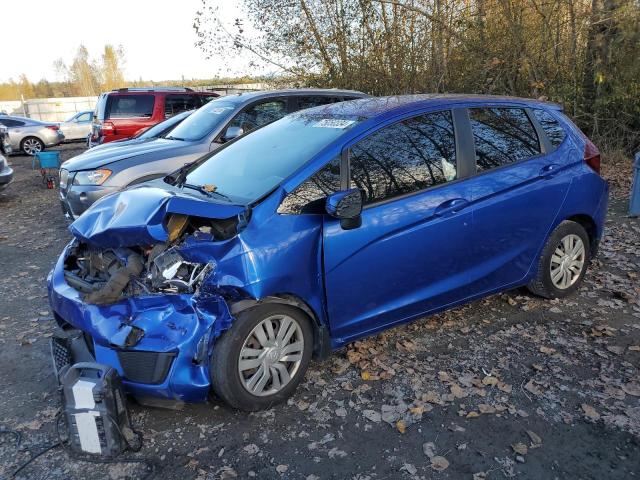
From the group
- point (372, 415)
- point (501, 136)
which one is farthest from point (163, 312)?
point (501, 136)

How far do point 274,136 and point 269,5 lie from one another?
428 inches

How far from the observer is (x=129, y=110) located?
10.9 m

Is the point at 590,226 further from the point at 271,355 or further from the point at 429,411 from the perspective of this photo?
the point at 271,355

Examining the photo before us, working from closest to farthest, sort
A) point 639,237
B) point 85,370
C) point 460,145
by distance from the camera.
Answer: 1. point 85,370
2. point 460,145
3. point 639,237

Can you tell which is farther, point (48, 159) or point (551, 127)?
point (48, 159)

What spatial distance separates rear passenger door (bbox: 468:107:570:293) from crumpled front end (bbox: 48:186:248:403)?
6.28ft

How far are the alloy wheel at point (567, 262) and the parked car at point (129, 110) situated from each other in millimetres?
8627

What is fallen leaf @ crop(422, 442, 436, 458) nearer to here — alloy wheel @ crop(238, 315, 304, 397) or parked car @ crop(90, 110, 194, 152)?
alloy wheel @ crop(238, 315, 304, 397)

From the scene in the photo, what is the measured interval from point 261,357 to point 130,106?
30.0 feet

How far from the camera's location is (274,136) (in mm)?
4137

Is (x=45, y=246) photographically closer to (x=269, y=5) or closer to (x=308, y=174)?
(x=308, y=174)

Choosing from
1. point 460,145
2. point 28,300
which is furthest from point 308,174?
point 28,300

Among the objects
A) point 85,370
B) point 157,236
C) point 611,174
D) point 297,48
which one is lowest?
point 611,174

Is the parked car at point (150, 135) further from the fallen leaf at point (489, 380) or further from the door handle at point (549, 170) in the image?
the fallen leaf at point (489, 380)
